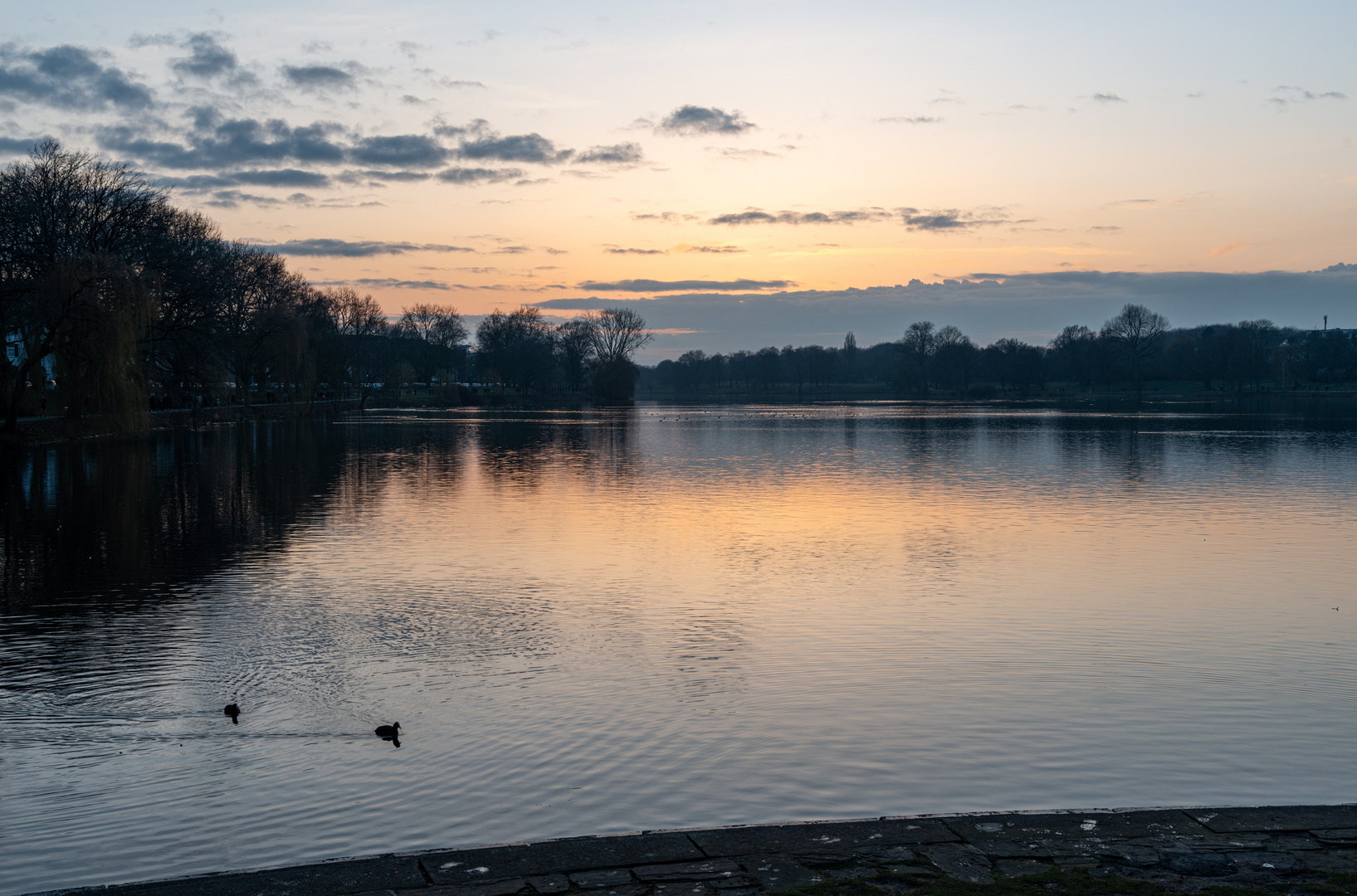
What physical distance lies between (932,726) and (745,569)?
7.53 meters

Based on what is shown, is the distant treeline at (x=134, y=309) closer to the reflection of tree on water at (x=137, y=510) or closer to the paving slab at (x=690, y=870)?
the reflection of tree on water at (x=137, y=510)

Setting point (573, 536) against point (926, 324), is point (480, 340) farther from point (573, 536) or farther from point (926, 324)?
point (573, 536)

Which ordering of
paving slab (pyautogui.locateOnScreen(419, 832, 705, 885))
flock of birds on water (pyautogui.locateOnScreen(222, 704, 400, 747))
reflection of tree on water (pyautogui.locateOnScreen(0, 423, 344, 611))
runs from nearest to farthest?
paving slab (pyautogui.locateOnScreen(419, 832, 705, 885)) < flock of birds on water (pyautogui.locateOnScreen(222, 704, 400, 747)) < reflection of tree on water (pyautogui.locateOnScreen(0, 423, 344, 611))

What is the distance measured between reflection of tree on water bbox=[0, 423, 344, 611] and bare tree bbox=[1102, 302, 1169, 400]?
421 feet

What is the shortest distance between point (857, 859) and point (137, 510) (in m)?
21.6

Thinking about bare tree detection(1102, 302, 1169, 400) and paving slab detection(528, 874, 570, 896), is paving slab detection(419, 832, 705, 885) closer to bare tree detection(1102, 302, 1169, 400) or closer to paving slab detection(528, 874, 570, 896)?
paving slab detection(528, 874, 570, 896)

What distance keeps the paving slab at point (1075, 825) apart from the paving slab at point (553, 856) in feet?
5.38

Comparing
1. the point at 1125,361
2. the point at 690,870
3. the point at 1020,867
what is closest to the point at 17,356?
the point at 690,870

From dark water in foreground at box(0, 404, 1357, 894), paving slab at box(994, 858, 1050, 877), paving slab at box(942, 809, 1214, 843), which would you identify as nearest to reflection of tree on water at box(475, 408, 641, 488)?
dark water in foreground at box(0, 404, 1357, 894)

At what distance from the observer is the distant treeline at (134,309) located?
40.8 metres

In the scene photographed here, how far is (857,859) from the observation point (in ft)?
18.5

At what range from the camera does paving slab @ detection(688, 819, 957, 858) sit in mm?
5762

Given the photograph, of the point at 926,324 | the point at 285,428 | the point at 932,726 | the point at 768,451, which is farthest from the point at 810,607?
the point at 926,324

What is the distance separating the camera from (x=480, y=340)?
140 meters
